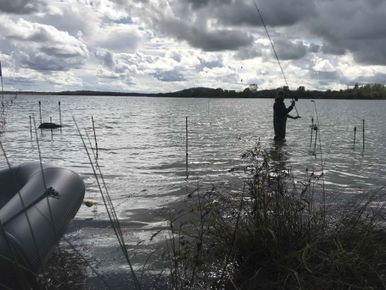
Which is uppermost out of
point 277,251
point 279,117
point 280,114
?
point 280,114

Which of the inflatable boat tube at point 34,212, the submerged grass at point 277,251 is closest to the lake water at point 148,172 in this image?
the inflatable boat tube at point 34,212

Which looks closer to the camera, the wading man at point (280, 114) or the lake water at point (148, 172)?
the lake water at point (148, 172)

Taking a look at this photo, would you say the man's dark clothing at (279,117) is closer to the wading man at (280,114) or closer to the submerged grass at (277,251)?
the wading man at (280,114)

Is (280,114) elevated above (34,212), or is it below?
above

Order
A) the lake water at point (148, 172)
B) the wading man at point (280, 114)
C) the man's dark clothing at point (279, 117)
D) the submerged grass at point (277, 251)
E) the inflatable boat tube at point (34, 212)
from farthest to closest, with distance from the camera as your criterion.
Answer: the man's dark clothing at point (279, 117)
the wading man at point (280, 114)
the lake water at point (148, 172)
the inflatable boat tube at point (34, 212)
the submerged grass at point (277, 251)

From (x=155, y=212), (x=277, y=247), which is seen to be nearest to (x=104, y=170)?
(x=155, y=212)

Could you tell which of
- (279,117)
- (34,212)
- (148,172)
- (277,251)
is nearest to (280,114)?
(279,117)

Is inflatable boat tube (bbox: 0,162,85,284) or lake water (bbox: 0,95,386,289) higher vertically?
inflatable boat tube (bbox: 0,162,85,284)

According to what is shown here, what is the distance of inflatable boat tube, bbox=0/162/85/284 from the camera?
11.7 feet

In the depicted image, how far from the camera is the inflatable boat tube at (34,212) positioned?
11.7 feet

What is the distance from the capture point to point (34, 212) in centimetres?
422

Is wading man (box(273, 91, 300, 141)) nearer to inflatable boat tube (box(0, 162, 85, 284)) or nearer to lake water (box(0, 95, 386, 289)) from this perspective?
lake water (box(0, 95, 386, 289))

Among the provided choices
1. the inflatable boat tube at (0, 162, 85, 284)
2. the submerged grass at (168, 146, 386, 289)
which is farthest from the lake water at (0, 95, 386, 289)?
the submerged grass at (168, 146, 386, 289)

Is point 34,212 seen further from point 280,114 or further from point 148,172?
point 280,114
